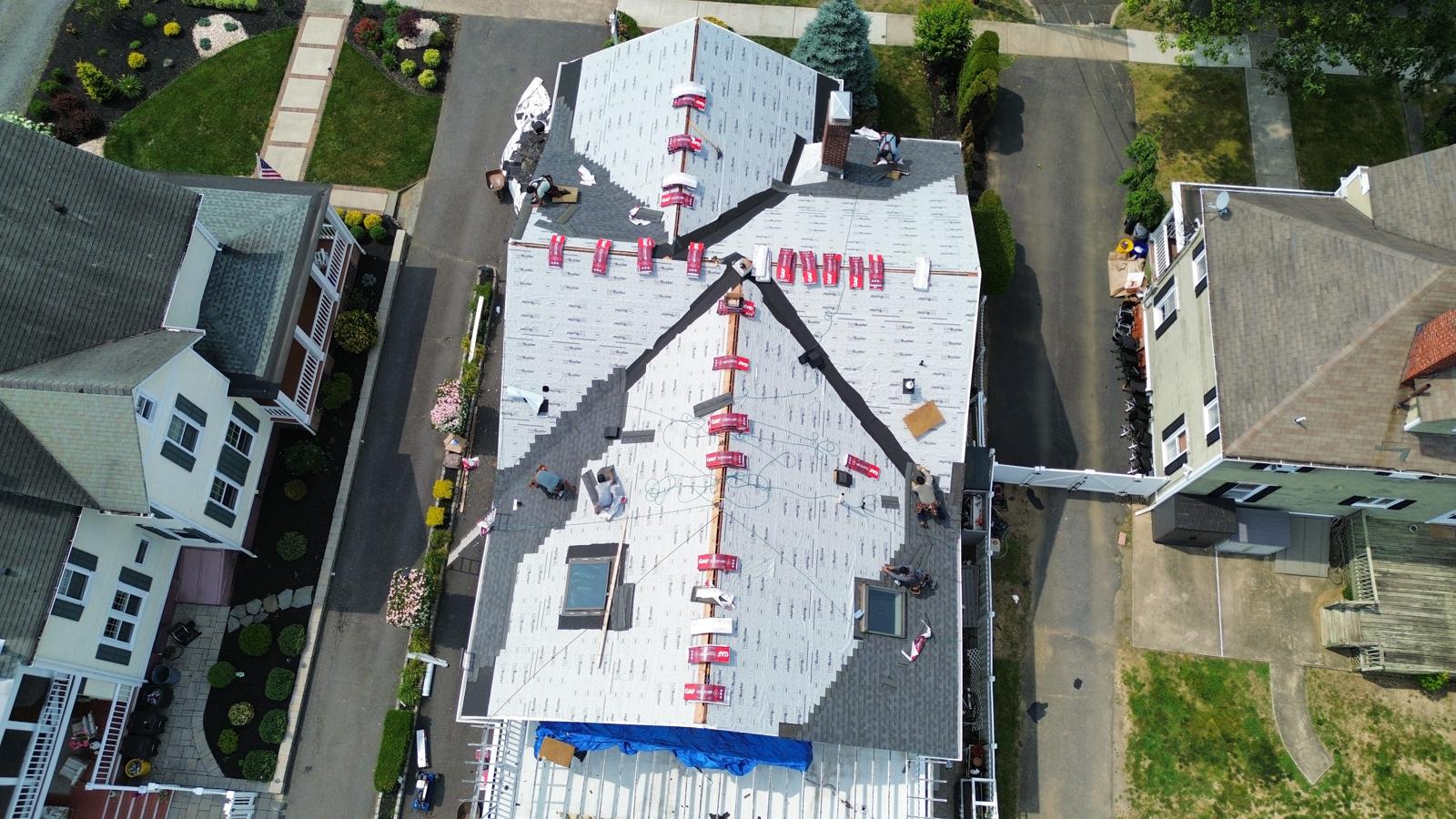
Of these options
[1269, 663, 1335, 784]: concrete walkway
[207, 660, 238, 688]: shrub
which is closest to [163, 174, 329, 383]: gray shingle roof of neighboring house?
[207, 660, 238, 688]: shrub

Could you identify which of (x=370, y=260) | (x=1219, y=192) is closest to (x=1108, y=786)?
(x=1219, y=192)

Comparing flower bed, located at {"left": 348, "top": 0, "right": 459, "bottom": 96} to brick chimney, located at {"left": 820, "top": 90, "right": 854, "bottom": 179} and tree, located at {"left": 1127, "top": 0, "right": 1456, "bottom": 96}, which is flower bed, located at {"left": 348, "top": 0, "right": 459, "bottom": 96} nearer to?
brick chimney, located at {"left": 820, "top": 90, "right": 854, "bottom": 179}

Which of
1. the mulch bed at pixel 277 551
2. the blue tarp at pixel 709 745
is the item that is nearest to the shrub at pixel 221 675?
the mulch bed at pixel 277 551

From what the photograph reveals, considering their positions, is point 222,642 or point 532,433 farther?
point 222,642

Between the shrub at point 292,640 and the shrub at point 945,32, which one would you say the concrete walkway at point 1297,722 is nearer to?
the shrub at point 945,32

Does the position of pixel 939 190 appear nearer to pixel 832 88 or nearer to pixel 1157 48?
pixel 832 88

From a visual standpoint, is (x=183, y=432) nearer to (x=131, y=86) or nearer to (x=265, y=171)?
(x=265, y=171)
